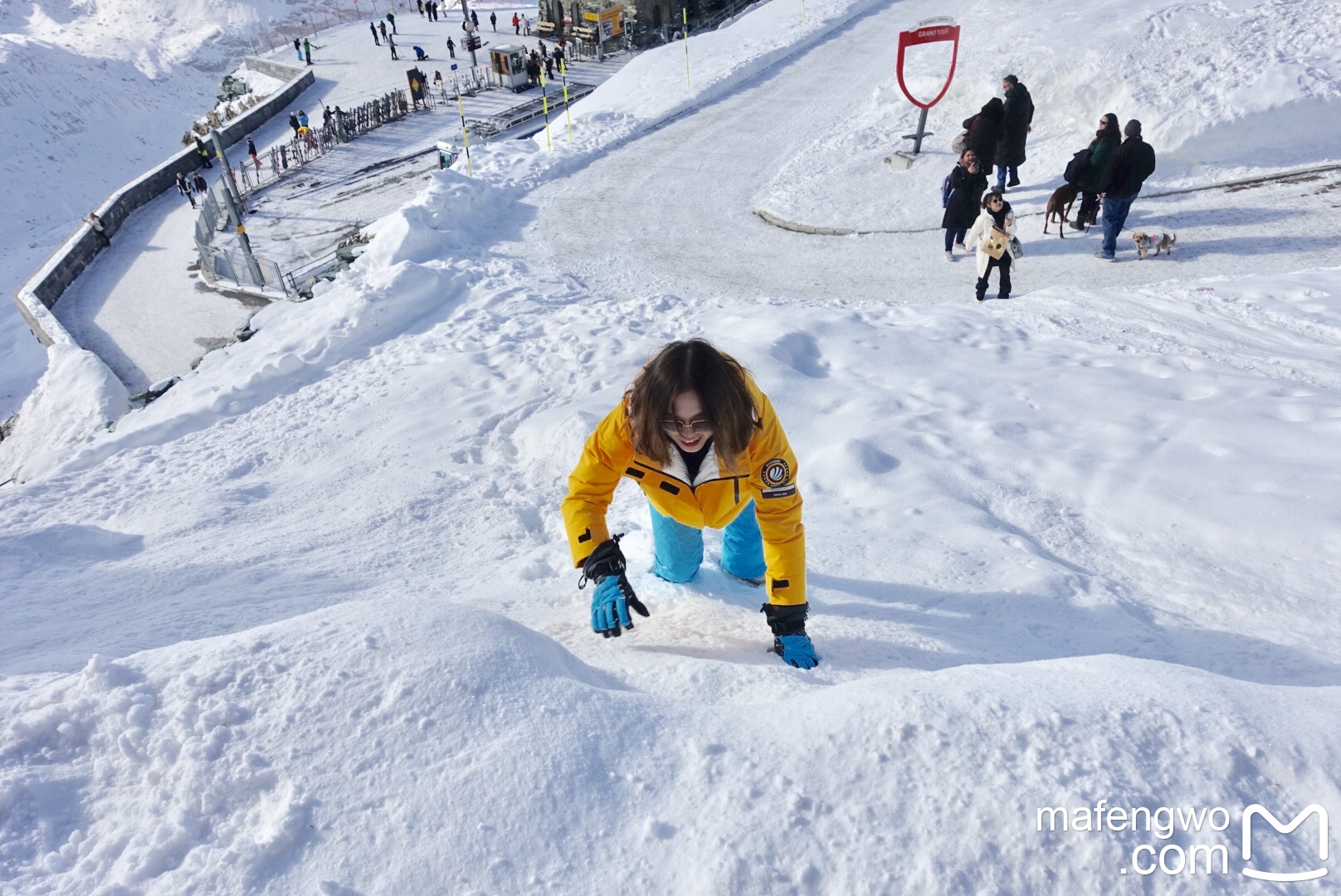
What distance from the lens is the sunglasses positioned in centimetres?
273

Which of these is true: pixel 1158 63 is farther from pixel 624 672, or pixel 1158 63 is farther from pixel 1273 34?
pixel 624 672

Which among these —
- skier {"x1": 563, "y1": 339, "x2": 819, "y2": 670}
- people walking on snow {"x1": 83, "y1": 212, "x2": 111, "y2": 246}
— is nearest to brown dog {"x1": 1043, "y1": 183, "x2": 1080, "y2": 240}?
skier {"x1": 563, "y1": 339, "x2": 819, "y2": 670}

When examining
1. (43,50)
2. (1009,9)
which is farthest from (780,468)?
(43,50)

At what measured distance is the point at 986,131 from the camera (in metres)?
10.9

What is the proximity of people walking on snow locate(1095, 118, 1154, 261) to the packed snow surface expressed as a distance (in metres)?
0.46

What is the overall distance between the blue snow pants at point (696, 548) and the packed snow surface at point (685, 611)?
0.13 m

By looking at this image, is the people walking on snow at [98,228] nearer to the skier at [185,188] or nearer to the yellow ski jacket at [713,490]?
the skier at [185,188]

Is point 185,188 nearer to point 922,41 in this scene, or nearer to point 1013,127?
point 922,41

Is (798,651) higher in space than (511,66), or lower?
lower

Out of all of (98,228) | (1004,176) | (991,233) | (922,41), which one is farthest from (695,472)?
(98,228)

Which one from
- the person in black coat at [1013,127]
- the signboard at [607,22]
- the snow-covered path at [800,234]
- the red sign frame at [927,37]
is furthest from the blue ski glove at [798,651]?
the signboard at [607,22]

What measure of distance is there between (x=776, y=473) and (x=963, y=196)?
8191 millimetres

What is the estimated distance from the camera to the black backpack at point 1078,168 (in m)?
9.62

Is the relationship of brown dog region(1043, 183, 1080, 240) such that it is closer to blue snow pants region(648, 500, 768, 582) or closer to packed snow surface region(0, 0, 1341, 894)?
packed snow surface region(0, 0, 1341, 894)
